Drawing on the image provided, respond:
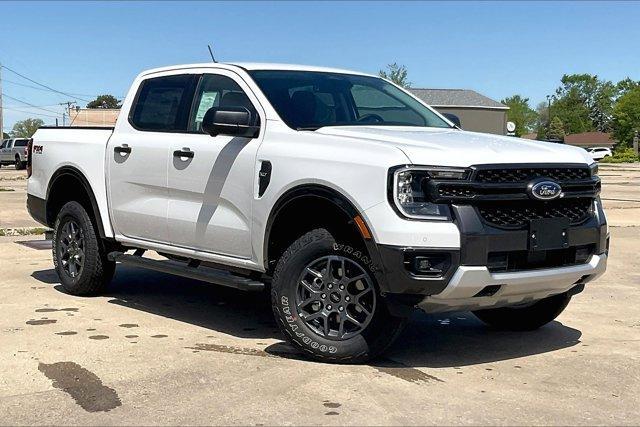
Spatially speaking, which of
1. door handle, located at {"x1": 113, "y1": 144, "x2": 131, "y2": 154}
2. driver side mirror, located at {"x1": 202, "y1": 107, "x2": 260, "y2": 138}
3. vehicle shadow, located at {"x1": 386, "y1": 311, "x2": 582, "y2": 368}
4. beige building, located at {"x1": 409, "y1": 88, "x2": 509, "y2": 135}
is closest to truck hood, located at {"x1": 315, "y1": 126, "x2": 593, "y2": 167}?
driver side mirror, located at {"x1": 202, "y1": 107, "x2": 260, "y2": 138}

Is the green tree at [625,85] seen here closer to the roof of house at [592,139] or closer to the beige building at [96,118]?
the roof of house at [592,139]

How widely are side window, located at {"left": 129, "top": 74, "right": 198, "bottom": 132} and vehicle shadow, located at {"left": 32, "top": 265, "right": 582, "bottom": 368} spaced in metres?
1.53

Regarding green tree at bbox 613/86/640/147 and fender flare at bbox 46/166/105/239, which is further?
green tree at bbox 613/86/640/147

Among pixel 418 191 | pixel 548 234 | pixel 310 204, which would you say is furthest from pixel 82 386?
pixel 548 234

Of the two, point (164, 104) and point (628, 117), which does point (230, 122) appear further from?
point (628, 117)

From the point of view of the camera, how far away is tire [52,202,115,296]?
7160 millimetres

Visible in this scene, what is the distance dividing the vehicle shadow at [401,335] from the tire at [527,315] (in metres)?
0.07

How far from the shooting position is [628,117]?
11212 centimetres

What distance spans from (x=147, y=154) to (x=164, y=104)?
448mm

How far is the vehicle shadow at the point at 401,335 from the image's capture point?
5.50 metres

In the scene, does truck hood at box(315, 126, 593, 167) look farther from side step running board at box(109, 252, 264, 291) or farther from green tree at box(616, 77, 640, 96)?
green tree at box(616, 77, 640, 96)

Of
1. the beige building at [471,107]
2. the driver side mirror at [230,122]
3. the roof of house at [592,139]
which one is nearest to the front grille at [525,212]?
the driver side mirror at [230,122]

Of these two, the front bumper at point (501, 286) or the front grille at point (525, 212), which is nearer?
the front bumper at point (501, 286)

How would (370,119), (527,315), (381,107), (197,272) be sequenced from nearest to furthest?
(197,272) < (370,119) < (527,315) < (381,107)
